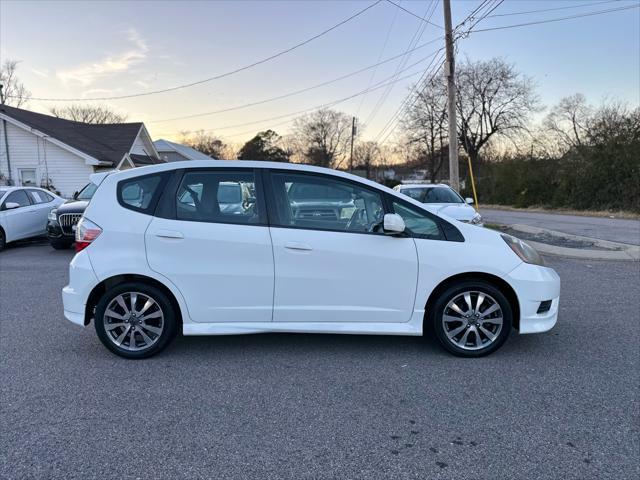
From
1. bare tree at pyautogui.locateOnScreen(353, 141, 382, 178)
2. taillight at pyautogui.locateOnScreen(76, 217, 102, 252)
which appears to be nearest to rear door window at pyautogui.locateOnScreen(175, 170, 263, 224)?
taillight at pyautogui.locateOnScreen(76, 217, 102, 252)

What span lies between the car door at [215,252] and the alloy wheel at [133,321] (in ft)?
1.05

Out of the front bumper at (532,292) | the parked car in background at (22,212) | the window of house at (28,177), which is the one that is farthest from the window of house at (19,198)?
the front bumper at (532,292)

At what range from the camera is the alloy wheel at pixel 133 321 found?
4062 millimetres

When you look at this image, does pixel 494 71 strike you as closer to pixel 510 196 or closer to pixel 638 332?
pixel 510 196

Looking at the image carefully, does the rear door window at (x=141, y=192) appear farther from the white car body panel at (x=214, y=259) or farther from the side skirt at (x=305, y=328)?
the side skirt at (x=305, y=328)

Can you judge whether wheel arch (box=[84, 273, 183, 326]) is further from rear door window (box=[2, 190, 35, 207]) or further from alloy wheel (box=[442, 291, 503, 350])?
rear door window (box=[2, 190, 35, 207])

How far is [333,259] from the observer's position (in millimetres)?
3953

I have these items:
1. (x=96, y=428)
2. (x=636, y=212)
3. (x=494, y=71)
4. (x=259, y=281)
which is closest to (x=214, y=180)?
(x=259, y=281)

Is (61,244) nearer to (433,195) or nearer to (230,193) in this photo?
(230,193)

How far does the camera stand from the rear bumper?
4.05m

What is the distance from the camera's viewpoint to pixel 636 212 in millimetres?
21391

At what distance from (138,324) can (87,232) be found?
3.07 feet

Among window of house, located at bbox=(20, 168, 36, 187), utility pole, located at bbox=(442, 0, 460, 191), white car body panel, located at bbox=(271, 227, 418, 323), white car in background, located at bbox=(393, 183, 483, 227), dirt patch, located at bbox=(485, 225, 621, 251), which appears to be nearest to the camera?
white car body panel, located at bbox=(271, 227, 418, 323)

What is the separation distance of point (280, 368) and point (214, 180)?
5.83ft
